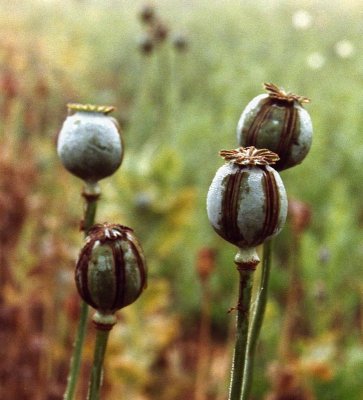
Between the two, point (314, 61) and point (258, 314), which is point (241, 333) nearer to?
point (258, 314)

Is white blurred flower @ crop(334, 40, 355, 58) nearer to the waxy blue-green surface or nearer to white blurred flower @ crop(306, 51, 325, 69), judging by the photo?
white blurred flower @ crop(306, 51, 325, 69)

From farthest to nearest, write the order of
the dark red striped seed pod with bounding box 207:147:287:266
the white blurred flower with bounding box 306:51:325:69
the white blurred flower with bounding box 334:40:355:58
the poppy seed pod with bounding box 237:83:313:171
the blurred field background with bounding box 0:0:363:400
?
the white blurred flower with bounding box 334:40:355:58 < the white blurred flower with bounding box 306:51:325:69 < the blurred field background with bounding box 0:0:363:400 < the poppy seed pod with bounding box 237:83:313:171 < the dark red striped seed pod with bounding box 207:147:287:266

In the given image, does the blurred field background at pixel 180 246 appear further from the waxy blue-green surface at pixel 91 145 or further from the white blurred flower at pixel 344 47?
the waxy blue-green surface at pixel 91 145

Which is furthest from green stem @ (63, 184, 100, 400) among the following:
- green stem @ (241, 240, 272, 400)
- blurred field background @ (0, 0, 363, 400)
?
blurred field background @ (0, 0, 363, 400)

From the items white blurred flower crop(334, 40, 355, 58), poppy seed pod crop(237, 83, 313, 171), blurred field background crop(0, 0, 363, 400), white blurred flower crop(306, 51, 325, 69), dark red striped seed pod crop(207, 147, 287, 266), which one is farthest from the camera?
white blurred flower crop(334, 40, 355, 58)

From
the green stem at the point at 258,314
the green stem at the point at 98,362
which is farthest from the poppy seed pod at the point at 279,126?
the green stem at the point at 98,362

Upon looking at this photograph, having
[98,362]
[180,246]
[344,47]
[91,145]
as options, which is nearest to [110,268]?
[98,362]

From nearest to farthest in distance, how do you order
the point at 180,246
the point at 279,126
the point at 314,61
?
the point at 279,126 → the point at 180,246 → the point at 314,61
